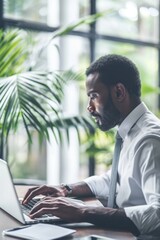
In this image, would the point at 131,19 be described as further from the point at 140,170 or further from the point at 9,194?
the point at 9,194

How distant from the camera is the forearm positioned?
154cm

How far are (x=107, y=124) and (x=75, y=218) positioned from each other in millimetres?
460

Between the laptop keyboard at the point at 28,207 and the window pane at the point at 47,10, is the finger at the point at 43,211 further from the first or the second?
the window pane at the point at 47,10

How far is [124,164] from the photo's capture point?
71.7 inches

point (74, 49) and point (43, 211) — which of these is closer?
point (43, 211)

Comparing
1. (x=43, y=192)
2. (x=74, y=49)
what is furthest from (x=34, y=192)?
(x=74, y=49)

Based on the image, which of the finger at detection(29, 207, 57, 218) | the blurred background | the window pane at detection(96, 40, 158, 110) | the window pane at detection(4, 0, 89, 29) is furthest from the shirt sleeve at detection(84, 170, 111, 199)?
the window pane at detection(96, 40, 158, 110)

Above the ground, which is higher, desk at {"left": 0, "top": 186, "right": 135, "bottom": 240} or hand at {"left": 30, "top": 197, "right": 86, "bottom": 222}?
hand at {"left": 30, "top": 197, "right": 86, "bottom": 222}

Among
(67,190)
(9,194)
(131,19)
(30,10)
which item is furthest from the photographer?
(131,19)

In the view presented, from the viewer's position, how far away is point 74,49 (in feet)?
12.9

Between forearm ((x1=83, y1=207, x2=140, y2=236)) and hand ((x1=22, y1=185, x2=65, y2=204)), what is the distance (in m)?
0.38

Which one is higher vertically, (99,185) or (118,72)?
(118,72)

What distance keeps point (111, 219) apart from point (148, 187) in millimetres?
156

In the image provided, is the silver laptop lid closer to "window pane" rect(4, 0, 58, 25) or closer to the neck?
the neck
